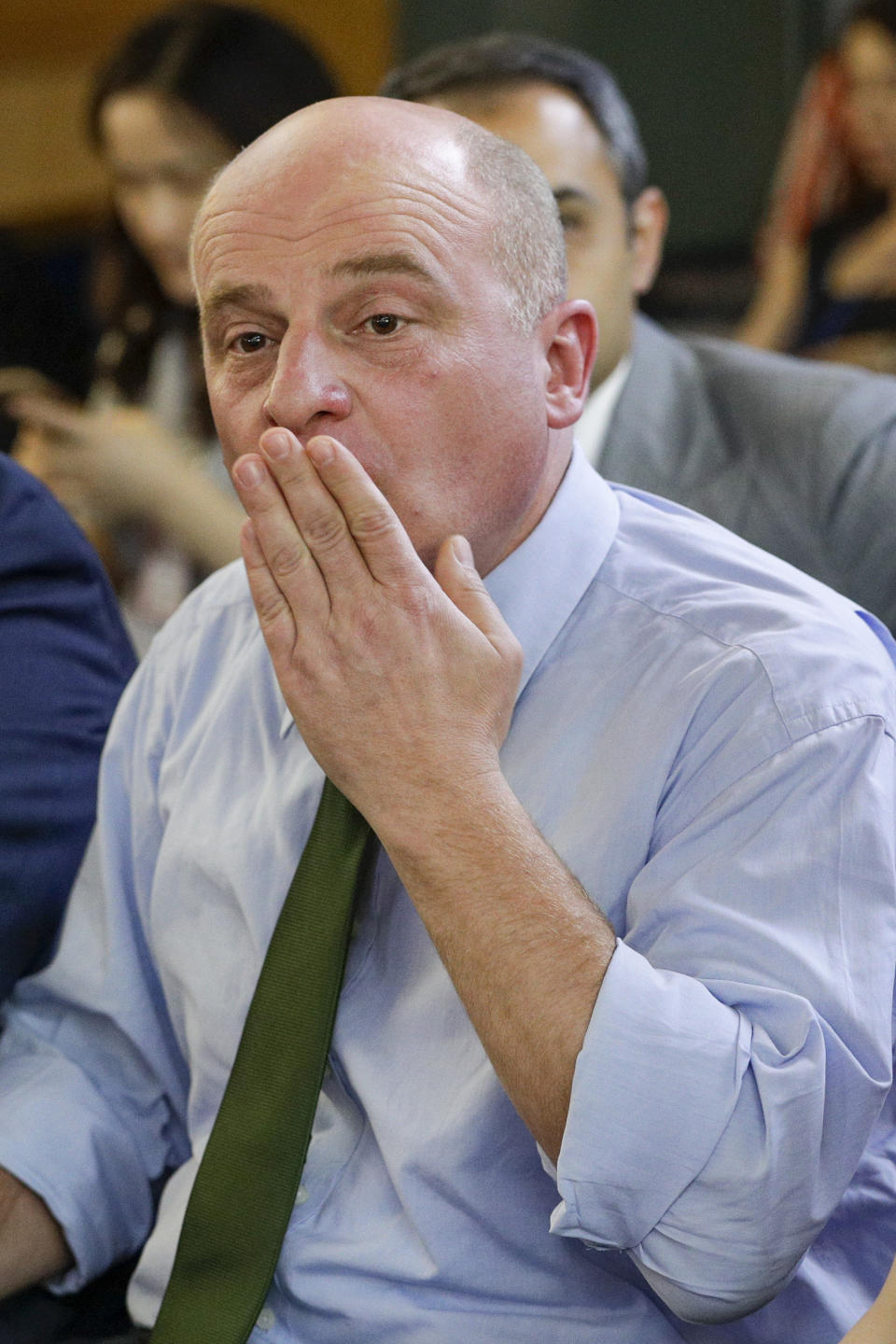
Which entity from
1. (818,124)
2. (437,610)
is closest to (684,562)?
(437,610)

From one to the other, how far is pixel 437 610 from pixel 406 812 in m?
0.12

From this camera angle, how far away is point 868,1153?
91 centimetres

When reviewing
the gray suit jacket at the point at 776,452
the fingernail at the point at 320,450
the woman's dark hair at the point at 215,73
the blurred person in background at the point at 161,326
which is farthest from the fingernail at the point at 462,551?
the woman's dark hair at the point at 215,73

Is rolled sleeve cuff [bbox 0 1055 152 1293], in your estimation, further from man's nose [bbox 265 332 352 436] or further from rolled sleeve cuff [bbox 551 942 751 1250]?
man's nose [bbox 265 332 352 436]

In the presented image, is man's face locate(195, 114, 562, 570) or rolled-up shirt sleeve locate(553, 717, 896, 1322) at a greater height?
man's face locate(195, 114, 562, 570)

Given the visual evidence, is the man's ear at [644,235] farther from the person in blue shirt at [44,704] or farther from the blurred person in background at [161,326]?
the person in blue shirt at [44,704]

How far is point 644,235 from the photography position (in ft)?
6.23

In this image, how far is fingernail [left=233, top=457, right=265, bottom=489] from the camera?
87 centimetres

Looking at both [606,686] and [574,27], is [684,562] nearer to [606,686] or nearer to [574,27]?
[606,686]

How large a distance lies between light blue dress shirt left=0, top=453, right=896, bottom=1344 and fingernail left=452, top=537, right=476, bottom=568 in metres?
0.08

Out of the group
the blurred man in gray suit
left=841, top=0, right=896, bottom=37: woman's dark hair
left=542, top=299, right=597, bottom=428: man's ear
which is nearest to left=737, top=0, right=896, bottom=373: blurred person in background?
left=841, top=0, right=896, bottom=37: woman's dark hair

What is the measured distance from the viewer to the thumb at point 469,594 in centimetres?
88

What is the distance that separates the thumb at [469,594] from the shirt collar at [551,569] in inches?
2.9

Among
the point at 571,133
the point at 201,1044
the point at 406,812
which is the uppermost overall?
the point at 571,133
